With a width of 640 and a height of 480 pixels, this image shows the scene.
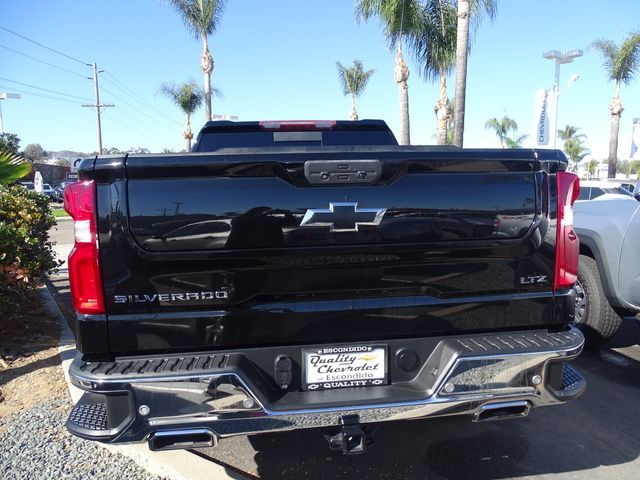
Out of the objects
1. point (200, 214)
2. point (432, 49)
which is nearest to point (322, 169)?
point (200, 214)

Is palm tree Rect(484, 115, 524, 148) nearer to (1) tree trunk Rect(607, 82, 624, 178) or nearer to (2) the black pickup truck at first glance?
(1) tree trunk Rect(607, 82, 624, 178)

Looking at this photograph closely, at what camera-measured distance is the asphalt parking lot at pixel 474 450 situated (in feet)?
10.1

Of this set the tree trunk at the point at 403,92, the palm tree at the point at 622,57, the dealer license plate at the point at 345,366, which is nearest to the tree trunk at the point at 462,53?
the tree trunk at the point at 403,92

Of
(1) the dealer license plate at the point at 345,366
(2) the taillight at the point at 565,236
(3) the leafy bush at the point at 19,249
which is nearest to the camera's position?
(1) the dealer license plate at the point at 345,366

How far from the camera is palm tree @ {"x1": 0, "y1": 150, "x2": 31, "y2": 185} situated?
5.47 metres

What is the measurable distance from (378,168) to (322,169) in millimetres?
265

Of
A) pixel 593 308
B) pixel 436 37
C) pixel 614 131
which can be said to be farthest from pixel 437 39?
pixel 614 131

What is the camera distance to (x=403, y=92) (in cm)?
1686

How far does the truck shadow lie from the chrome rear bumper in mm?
757

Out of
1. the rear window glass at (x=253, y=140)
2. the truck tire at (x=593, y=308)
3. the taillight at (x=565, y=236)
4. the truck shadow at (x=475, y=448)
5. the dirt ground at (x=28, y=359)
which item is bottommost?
the truck shadow at (x=475, y=448)

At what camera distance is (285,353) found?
248 centimetres

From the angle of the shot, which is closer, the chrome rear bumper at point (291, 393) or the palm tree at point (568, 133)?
the chrome rear bumper at point (291, 393)

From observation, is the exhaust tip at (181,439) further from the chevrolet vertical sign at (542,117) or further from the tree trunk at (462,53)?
the chevrolet vertical sign at (542,117)

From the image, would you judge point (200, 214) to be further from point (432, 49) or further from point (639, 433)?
point (432, 49)
